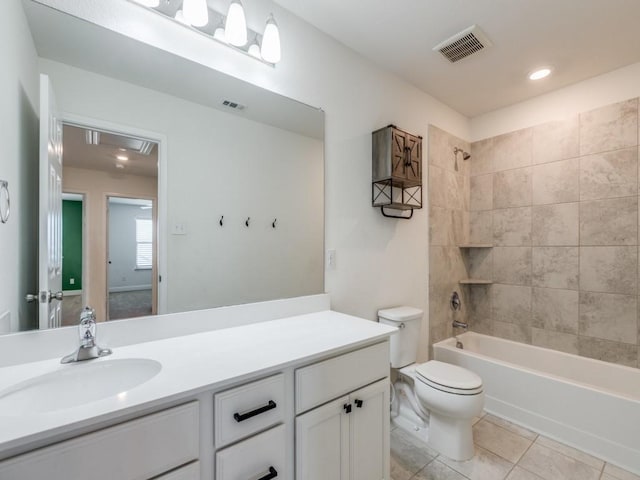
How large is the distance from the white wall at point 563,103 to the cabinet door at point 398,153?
1384 mm

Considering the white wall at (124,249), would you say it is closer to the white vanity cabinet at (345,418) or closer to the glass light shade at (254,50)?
the white vanity cabinet at (345,418)

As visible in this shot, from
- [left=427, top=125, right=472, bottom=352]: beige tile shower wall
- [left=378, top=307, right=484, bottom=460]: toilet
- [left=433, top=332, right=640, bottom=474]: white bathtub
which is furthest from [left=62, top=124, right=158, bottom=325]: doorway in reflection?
[left=433, top=332, right=640, bottom=474]: white bathtub

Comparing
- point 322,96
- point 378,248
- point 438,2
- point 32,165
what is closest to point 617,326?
point 378,248

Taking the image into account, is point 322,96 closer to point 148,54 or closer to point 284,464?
point 148,54

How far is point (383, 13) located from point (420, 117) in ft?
3.21

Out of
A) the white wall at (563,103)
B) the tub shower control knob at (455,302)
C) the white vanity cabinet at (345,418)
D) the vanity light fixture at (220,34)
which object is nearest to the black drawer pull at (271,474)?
the white vanity cabinet at (345,418)

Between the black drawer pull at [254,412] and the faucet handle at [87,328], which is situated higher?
the faucet handle at [87,328]

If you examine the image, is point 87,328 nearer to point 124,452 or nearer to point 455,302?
point 124,452

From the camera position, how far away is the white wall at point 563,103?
6.92 ft

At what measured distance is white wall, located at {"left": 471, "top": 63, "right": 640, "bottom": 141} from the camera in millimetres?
2109

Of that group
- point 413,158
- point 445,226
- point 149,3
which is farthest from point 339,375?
point 445,226

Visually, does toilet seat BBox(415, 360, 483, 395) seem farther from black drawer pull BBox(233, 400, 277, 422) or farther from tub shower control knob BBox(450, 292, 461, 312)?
black drawer pull BBox(233, 400, 277, 422)

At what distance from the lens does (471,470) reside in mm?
1631

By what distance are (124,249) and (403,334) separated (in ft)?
5.61
